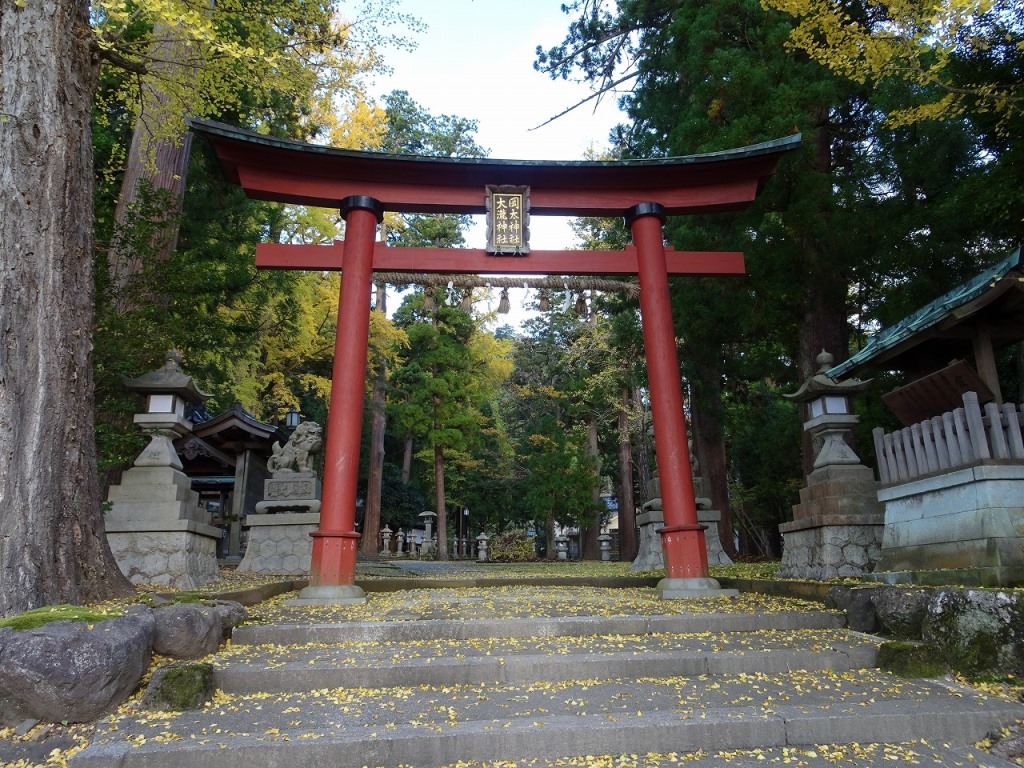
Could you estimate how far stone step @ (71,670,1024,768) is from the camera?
2848mm

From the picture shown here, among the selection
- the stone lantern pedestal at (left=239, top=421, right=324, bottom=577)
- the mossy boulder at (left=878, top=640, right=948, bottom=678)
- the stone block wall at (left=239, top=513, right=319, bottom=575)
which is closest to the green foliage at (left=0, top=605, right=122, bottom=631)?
the mossy boulder at (left=878, top=640, right=948, bottom=678)

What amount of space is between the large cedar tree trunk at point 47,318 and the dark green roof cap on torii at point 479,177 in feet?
6.64

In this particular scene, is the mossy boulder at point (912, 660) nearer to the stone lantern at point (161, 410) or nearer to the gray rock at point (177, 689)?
the gray rock at point (177, 689)

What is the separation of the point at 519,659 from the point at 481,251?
4880 millimetres

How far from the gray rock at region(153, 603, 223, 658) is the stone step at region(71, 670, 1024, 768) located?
0.55m

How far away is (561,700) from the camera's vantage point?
135 inches

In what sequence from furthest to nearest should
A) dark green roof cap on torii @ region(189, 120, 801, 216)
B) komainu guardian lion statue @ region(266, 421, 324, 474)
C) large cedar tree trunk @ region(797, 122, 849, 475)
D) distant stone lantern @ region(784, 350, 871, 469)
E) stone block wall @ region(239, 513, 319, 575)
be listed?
komainu guardian lion statue @ region(266, 421, 324, 474), stone block wall @ region(239, 513, 319, 575), large cedar tree trunk @ region(797, 122, 849, 475), dark green roof cap on torii @ region(189, 120, 801, 216), distant stone lantern @ region(784, 350, 871, 469)

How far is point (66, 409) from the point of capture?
4.51 metres

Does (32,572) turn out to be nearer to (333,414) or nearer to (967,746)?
(333,414)

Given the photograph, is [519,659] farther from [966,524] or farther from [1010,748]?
[966,524]

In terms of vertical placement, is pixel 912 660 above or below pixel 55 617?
below

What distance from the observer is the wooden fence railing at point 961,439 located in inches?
190

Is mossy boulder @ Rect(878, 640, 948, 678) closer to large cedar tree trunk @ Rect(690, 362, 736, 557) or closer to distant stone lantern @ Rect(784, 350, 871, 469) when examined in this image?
distant stone lantern @ Rect(784, 350, 871, 469)

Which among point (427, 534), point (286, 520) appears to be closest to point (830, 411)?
point (286, 520)
